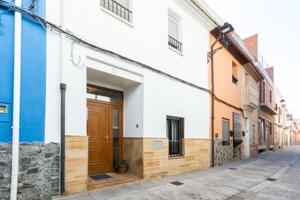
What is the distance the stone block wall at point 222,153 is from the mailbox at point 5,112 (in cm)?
865

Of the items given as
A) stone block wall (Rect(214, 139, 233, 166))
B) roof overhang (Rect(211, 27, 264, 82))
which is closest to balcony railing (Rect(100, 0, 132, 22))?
roof overhang (Rect(211, 27, 264, 82))

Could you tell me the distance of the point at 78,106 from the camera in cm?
563

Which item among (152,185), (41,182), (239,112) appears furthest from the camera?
(239,112)

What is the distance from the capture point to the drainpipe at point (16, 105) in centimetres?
435

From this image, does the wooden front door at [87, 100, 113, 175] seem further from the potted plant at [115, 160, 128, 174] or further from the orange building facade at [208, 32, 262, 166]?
the orange building facade at [208, 32, 262, 166]

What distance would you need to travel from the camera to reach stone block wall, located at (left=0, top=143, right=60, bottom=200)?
434 centimetres

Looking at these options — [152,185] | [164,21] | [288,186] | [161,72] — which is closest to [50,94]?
[152,185]

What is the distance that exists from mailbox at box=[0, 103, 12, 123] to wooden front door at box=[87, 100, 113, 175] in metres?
2.53

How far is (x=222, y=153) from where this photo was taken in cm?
1192

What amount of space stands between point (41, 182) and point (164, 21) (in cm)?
595

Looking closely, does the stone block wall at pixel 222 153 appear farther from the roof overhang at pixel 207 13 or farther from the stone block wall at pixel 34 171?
the stone block wall at pixel 34 171

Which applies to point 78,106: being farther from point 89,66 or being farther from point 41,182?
point 41,182

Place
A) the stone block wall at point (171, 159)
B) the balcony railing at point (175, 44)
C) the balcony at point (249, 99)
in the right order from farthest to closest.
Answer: the balcony at point (249, 99)
the balcony railing at point (175, 44)
the stone block wall at point (171, 159)

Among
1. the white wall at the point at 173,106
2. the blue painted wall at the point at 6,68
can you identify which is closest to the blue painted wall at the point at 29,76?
the blue painted wall at the point at 6,68
